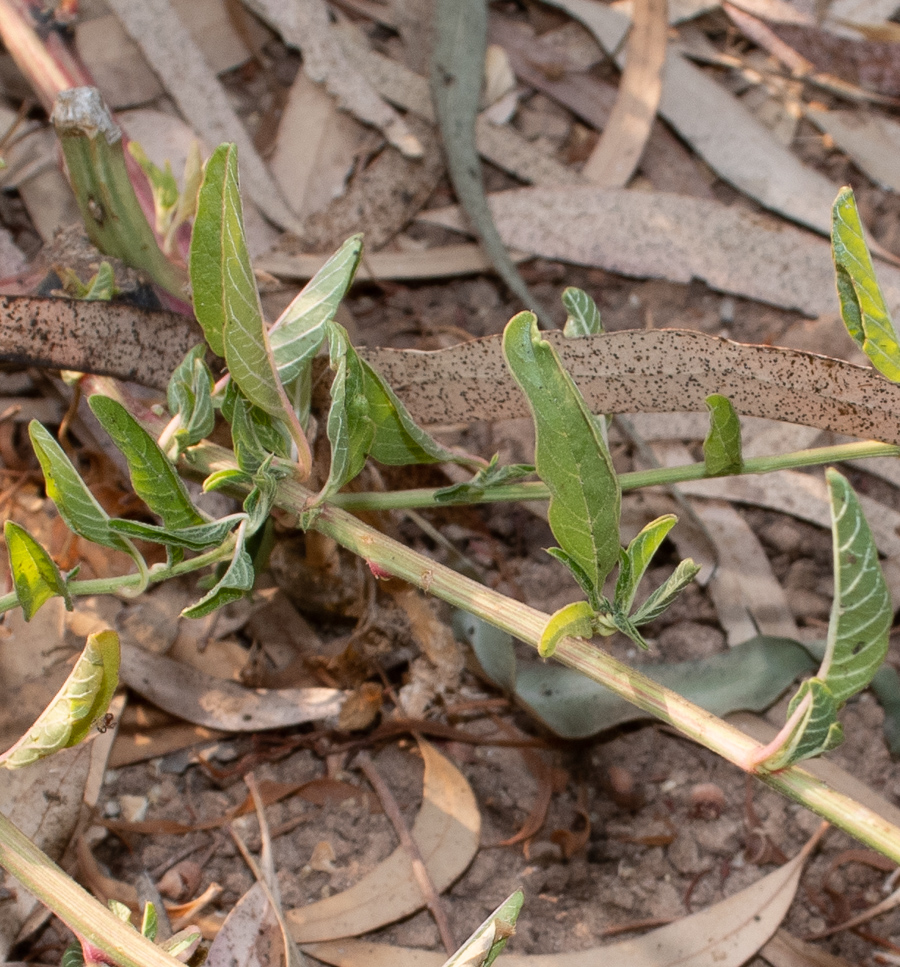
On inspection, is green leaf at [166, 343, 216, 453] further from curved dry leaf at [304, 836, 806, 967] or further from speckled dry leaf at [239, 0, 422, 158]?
speckled dry leaf at [239, 0, 422, 158]

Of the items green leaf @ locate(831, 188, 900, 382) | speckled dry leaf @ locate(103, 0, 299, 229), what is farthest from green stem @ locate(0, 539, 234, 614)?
speckled dry leaf @ locate(103, 0, 299, 229)

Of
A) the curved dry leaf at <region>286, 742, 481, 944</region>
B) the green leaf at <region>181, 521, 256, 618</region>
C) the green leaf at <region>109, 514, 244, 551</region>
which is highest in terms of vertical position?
the green leaf at <region>109, 514, 244, 551</region>

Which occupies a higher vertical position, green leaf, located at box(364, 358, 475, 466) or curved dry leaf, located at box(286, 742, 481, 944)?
green leaf, located at box(364, 358, 475, 466)

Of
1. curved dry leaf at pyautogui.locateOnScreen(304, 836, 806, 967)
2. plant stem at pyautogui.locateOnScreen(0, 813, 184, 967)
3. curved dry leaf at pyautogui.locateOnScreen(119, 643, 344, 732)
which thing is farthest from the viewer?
curved dry leaf at pyautogui.locateOnScreen(119, 643, 344, 732)

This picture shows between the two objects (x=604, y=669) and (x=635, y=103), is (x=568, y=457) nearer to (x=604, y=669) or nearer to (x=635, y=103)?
(x=604, y=669)

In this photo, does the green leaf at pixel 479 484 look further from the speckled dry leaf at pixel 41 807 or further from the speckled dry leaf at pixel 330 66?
the speckled dry leaf at pixel 330 66

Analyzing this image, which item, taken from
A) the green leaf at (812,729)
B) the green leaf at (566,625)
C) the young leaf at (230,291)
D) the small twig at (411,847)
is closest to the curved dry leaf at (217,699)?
the small twig at (411,847)
